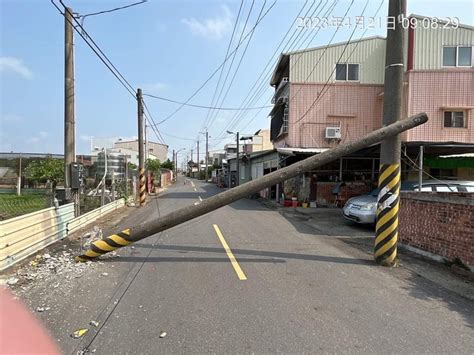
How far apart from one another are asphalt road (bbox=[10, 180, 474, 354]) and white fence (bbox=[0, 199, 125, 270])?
165 cm

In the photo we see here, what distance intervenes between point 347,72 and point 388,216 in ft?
56.1

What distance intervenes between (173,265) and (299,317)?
10.5 ft

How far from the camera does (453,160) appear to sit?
19.2 meters

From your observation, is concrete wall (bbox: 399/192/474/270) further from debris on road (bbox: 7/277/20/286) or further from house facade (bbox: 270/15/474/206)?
house facade (bbox: 270/15/474/206)

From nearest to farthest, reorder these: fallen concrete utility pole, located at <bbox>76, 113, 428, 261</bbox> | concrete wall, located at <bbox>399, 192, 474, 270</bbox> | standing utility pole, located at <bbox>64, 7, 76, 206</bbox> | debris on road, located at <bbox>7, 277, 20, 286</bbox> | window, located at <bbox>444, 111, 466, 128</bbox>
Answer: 1. debris on road, located at <bbox>7, 277, 20, 286</bbox>
2. concrete wall, located at <bbox>399, 192, 474, 270</bbox>
3. fallen concrete utility pole, located at <bbox>76, 113, 428, 261</bbox>
4. standing utility pole, located at <bbox>64, 7, 76, 206</bbox>
5. window, located at <bbox>444, 111, 466, 128</bbox>

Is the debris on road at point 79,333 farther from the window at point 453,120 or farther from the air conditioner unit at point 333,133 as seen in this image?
the window at point 453,120

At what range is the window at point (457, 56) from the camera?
2116 centimetres

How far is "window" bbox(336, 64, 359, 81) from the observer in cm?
2267

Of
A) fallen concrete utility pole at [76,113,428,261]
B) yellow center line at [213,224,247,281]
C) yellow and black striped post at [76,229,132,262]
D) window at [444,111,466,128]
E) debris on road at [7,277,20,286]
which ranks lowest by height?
yellow center line at [213,224,247,281]

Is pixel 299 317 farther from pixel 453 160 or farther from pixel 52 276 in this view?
pixel 453 160

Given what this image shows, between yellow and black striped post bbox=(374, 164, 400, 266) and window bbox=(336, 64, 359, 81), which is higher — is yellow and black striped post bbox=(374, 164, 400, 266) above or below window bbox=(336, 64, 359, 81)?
below

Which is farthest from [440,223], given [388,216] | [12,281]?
[12,281]

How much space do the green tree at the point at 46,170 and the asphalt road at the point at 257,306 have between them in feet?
59.8

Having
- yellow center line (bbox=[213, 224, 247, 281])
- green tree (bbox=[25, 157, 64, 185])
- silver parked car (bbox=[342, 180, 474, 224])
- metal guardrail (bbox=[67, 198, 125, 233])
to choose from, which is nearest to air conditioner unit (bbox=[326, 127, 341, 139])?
silver parked car (bbox=[342, 180, 474, 224])
